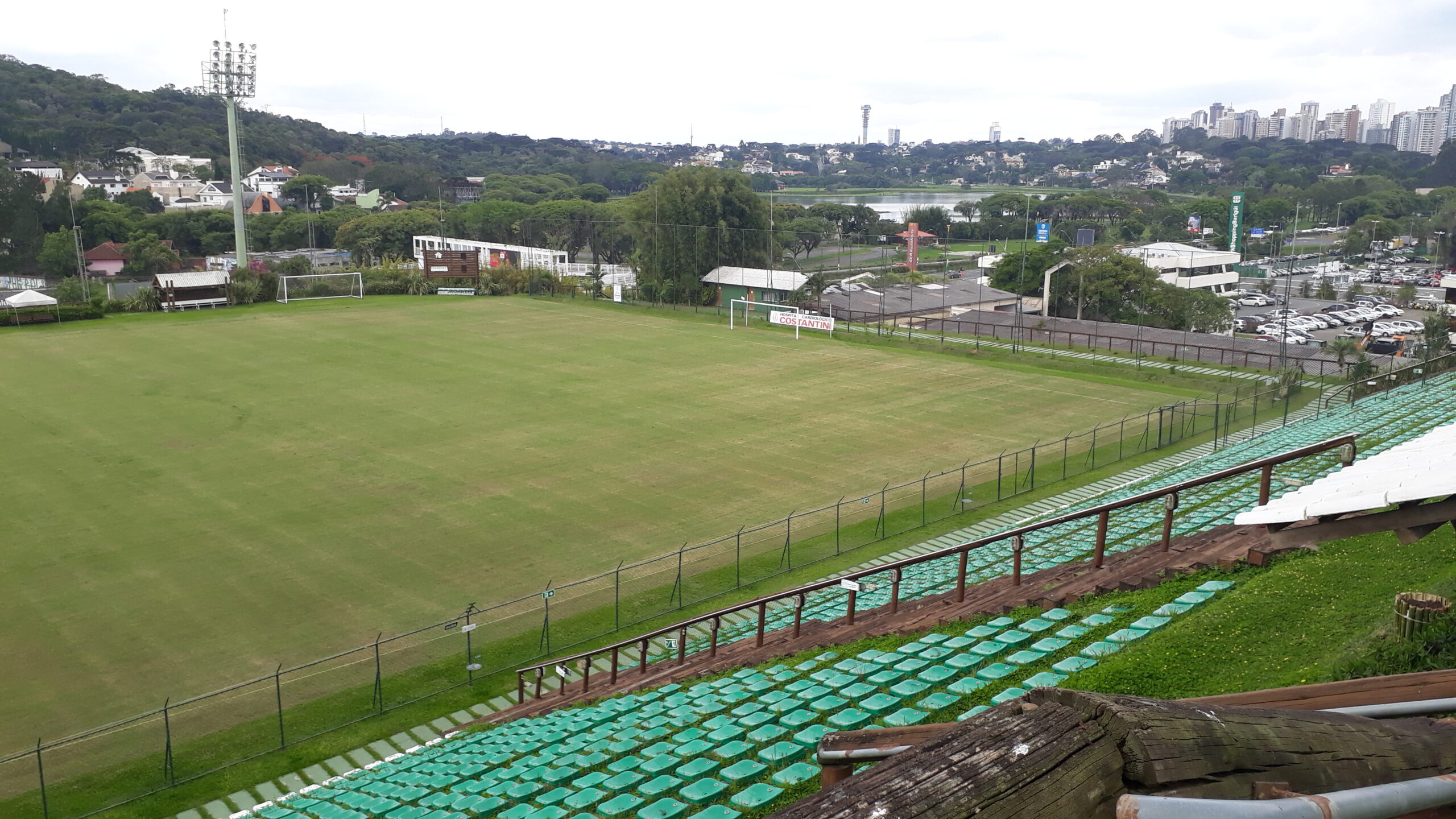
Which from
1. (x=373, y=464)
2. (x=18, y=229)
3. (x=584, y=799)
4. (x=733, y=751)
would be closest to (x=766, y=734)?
(x=733, y=751)

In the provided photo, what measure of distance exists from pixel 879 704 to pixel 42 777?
11858 millimetres

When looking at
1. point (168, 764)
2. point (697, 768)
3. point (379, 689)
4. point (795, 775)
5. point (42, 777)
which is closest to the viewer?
point (795, 775)

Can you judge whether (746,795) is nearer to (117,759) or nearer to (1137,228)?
(117,759)

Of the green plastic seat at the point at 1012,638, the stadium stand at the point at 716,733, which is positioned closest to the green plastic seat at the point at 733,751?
the stadium stand at the point at 716,733

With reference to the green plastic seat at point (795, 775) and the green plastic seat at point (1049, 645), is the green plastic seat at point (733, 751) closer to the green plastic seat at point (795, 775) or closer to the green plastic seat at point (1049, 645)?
the green plastic seat at point (795, 775)

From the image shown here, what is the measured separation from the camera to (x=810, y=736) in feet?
31.7

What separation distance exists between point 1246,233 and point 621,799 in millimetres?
108287

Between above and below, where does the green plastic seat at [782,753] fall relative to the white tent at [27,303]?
below

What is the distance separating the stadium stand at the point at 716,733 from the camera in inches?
362

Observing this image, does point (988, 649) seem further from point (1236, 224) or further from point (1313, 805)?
point (1236, 224)

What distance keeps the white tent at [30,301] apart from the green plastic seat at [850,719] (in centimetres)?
6297

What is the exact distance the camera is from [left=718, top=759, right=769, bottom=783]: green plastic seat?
355 inches

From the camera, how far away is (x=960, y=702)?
9.30 metres

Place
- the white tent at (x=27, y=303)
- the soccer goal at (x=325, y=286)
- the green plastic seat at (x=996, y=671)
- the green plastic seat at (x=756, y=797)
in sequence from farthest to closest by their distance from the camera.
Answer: the soccer goal at (x=325, y=286)
the white tent at (x=27, y=303)
the green plastic seat at (x=996, y=671)
the green plastic seat at (x=756, y=797)
